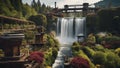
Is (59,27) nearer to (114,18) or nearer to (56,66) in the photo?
(114,18)

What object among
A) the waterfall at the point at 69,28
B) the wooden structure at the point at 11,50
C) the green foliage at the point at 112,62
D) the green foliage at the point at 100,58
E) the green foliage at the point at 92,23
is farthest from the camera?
the waterfall at the point at 69,28

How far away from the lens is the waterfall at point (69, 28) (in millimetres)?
70812

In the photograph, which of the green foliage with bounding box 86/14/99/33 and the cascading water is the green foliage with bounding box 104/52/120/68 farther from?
the cascading water

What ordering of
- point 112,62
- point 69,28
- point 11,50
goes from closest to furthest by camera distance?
point 11,50 → point 112,62 → point 69,28

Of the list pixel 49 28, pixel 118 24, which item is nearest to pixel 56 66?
pixel 118 24

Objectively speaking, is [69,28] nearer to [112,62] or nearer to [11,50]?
[112,62]

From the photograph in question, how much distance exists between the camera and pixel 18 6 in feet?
242

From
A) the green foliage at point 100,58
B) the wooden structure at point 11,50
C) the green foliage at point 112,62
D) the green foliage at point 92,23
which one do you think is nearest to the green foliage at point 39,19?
the green foliage at point 92,23

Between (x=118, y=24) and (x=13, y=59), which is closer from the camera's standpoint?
(x=13, y=59)

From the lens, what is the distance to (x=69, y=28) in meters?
72.9

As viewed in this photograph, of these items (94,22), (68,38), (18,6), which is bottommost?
(68,38)

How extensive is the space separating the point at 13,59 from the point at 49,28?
218 ft

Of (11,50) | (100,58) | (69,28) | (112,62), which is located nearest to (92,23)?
(69,28)

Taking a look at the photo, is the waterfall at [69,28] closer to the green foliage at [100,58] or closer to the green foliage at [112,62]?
the green foliage at [100,58]
